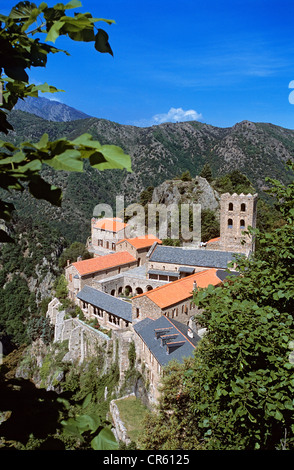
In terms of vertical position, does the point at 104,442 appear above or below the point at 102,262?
above

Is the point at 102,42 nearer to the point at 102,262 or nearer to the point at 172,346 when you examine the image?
the point at 172,346

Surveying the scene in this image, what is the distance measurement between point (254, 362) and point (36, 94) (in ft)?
22.9

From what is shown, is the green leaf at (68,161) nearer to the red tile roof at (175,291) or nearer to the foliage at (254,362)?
the foliage at (254,362)

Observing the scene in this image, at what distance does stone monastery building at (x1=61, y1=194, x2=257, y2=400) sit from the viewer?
830 inches

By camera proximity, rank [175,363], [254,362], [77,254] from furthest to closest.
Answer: [77,254]
[175,363]
[254,362]

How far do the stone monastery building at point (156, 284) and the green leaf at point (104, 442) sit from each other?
16656 mm

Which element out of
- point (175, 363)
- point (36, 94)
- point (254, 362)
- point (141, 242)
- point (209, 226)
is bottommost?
point (175, 363)

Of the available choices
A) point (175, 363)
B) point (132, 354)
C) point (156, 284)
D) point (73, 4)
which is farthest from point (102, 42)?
point (156, 284)

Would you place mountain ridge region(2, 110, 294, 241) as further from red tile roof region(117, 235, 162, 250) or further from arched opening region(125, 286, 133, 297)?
arched opening region(125, 286, 133, 297)

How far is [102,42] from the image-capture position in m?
2.67

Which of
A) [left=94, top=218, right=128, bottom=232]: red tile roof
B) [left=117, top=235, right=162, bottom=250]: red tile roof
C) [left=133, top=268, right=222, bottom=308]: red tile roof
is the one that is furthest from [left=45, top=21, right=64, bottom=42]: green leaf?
[left=94, top=218, right=128, bottom=232]: red tile roof

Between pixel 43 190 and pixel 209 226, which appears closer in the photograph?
pixel 43 190

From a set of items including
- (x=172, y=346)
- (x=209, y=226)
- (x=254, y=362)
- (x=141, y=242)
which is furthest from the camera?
(x=209, y=226)

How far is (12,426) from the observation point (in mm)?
2918
